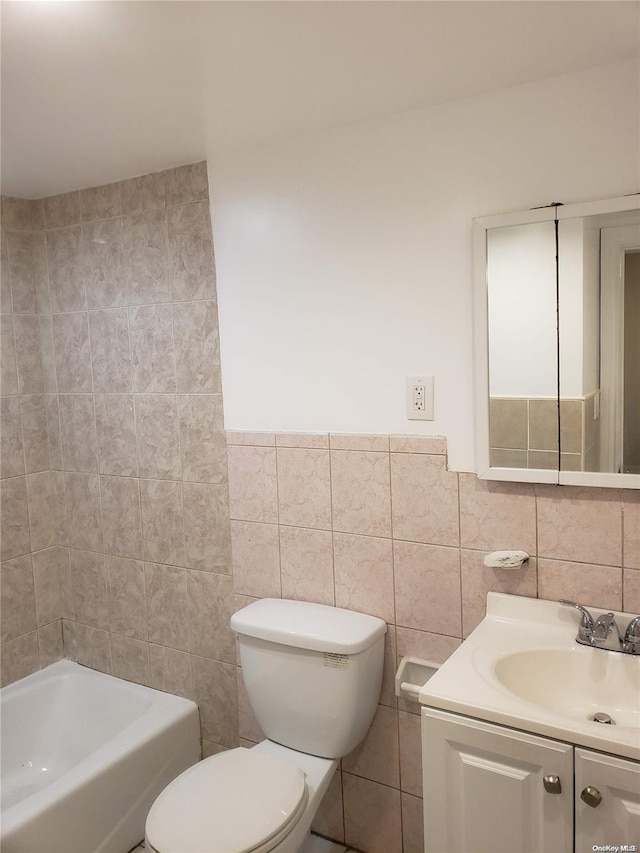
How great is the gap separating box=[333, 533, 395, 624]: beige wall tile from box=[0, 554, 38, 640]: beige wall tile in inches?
52.9

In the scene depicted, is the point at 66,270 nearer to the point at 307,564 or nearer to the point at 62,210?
the point at 62,210

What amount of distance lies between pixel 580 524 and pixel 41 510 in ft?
6.71

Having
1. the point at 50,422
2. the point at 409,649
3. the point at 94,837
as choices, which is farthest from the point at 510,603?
the point at 50,422

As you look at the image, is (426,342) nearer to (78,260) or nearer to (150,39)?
(150,39)

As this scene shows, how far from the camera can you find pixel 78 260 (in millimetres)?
2514

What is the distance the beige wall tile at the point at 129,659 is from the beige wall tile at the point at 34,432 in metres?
0.75

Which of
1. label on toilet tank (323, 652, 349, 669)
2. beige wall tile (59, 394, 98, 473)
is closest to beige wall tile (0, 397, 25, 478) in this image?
beige wall tile (59, 394, 98, 473)

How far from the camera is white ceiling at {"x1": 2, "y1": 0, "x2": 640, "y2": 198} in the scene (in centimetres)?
125

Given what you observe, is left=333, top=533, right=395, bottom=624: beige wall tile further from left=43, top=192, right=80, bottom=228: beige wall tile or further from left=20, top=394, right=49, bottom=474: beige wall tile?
left=43, top=192, right=80, bottom=228: beige wall tile

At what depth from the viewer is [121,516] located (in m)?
2.53

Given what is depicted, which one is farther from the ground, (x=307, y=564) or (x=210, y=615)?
(x=307, y=564)

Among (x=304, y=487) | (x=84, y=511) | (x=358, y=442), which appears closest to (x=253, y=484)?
(x=304, y=487)

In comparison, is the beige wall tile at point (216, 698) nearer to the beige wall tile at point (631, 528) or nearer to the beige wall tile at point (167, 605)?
the beige wall tile at point (167, 605)

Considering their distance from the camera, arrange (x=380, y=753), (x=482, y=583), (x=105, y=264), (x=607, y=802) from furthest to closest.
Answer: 1. (x=105, y=264)
2. (x=380, y=753)
3. (x=482, y=583)
4. (x=607, y=802)
